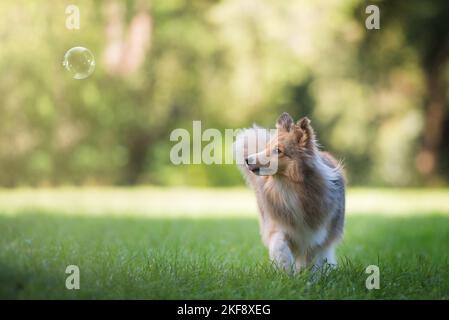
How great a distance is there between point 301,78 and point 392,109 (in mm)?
3687

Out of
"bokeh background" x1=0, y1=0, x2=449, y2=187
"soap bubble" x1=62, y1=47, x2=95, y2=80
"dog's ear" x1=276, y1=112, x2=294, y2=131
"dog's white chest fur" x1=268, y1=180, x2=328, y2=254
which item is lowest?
"dog's white chest fur" x1=268, y1=180, x2=328, y2=254

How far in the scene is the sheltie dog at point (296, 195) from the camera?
235 inches

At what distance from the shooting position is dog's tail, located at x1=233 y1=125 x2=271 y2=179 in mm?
6617

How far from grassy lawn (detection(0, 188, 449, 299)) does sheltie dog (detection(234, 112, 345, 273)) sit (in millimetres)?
387

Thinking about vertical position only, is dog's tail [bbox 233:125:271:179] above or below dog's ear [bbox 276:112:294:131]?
below

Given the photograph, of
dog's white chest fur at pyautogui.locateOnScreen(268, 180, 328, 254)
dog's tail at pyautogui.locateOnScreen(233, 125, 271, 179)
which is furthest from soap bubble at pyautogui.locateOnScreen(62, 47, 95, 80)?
dog's white chest fur at pyautogui.locateOnScreen(268, 180, 328, 254)

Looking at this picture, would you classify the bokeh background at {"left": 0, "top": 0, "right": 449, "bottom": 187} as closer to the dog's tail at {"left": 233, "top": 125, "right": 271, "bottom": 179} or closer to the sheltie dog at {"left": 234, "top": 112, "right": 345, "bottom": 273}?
the dog's tail at {"left": 233, "top": 125, "right": 271, "bottom": 179}

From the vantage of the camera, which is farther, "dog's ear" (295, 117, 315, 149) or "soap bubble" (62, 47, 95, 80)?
"soap bubble" (62, 47, 95, 80)

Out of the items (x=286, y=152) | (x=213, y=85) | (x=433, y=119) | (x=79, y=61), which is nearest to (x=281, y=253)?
(x=286, y=152)

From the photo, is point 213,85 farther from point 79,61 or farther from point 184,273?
point 184,273

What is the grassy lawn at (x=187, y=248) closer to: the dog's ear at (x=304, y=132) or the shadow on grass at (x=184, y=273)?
the shadow on grass at (x=184, y=273)

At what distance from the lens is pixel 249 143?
6.73 meters

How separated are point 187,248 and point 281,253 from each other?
6.41ft

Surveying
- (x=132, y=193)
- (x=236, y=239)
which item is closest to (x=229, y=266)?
(x=236, y=239)
